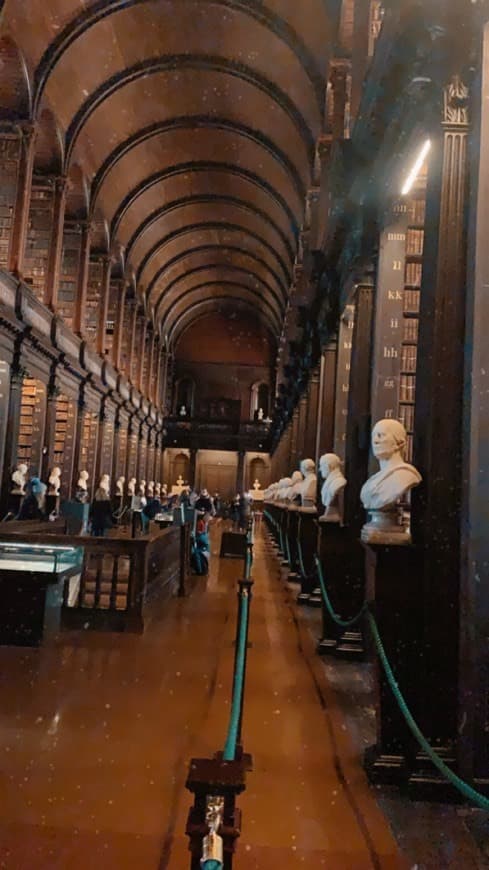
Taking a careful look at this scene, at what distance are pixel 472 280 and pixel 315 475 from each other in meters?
5.03

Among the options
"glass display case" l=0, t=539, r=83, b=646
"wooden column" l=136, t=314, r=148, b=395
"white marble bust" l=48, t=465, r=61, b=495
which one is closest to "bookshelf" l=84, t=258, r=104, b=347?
"wooden column" l=136, t=314, r=148, b=395

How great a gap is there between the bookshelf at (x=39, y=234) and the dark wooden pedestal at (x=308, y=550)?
769 cm

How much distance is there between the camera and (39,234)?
499 inches

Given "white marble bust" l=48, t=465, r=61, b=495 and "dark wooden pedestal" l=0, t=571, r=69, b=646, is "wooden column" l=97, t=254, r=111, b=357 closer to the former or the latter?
"white marble bust" l=48, t=465, r=61, b=495

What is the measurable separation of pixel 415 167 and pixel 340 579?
8.95ft

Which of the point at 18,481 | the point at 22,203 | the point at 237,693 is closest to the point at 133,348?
the point at 22,203

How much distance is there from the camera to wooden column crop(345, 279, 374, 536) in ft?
15.5

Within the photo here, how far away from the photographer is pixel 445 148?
271 centimetres

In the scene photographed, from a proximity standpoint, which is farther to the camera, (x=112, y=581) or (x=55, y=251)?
(x=55, y=251)

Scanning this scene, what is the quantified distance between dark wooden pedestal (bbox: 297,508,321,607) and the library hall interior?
0.05m

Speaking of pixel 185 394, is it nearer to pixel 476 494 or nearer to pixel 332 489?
pixel 332 489

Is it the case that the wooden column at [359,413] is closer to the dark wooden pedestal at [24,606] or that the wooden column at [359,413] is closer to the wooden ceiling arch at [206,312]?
the dark wooden pedestal at [24,606]

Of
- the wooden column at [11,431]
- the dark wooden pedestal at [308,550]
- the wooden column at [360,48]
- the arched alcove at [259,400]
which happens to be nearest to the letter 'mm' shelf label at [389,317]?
the wooden column at [360,48]

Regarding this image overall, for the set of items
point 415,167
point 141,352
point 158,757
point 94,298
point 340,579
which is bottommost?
point 158,757
